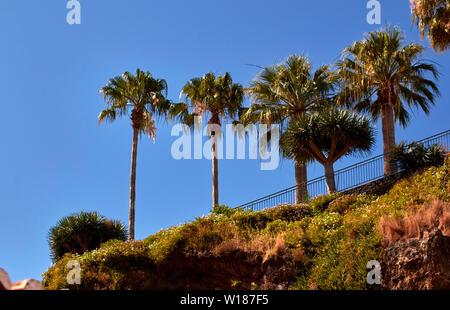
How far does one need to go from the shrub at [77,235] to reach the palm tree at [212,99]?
8.44 metres

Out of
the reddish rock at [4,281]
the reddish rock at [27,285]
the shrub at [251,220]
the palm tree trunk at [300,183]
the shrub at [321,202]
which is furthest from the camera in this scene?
the palm tree trunk at [300,183]

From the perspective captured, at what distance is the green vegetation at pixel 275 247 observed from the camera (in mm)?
14172

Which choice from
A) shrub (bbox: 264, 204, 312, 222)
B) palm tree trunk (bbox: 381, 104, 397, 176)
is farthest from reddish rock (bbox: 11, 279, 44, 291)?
palm tree trunk (bbox: 381, 104, 397, 176)

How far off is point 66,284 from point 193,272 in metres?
4.07

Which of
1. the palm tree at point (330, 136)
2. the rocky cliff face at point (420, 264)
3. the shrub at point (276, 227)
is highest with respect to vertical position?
the palm tree at point (330, 136)

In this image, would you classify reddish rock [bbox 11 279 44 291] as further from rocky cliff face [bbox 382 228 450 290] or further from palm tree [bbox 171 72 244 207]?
palm tree [bbox 171 72 244 207]

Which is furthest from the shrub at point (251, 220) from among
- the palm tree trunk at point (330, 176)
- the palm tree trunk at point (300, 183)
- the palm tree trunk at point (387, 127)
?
the palm tree trunk at point (387, 127)

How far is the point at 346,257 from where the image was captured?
1409 cm

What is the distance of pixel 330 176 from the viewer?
24.8 m

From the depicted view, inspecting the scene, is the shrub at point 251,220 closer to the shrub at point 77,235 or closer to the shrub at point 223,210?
the shrub at point 223,210

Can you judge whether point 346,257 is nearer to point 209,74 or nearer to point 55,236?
point 55,236

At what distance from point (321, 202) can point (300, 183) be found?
676 cm

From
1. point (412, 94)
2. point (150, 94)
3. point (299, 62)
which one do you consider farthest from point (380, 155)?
point (150, 94)

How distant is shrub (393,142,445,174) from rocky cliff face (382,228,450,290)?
30.3 feet
